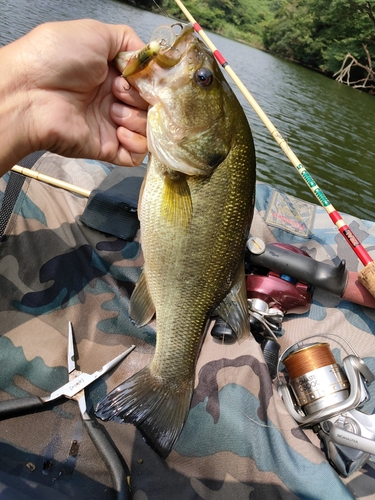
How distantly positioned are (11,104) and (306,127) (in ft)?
41.1

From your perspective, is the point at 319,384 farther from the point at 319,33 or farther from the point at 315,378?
the point at 319,33

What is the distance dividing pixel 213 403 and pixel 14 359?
1139 mm

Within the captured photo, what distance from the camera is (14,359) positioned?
1978 millimetres

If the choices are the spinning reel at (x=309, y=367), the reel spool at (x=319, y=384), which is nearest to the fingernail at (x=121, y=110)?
the spinning reel at (x=309, y=367)

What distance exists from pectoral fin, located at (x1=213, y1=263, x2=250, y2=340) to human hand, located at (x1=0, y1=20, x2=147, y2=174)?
0.95 m

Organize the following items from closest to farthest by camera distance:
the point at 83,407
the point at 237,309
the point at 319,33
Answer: the point at 237,309
the point at 83,407
the point at 319,33

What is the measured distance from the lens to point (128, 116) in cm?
195

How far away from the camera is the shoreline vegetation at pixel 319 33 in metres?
29.2

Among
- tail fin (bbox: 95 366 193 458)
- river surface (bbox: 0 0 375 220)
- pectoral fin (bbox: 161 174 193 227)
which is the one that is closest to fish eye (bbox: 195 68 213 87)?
pectoral fin (bbox: 161 174 193 227)

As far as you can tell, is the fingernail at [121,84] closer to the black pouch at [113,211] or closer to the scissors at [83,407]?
the black pouch at [113,211]

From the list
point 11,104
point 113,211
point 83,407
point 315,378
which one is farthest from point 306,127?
point 83,407

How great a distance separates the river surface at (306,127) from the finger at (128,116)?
6.14 metres

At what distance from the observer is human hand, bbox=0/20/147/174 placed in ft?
5.29

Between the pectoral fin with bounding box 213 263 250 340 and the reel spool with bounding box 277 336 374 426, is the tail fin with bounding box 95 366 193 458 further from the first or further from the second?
the reel spool with bounding box 277 336 374 426
